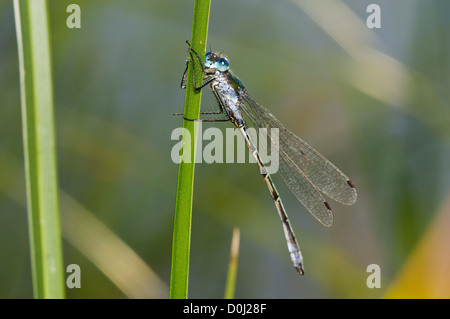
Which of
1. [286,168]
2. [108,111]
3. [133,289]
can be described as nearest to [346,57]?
[286,168]

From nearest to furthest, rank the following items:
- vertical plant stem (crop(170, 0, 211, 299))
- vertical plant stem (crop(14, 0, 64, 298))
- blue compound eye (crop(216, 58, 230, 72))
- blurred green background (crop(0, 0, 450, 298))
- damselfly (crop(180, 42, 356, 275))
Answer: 1. vertical plant stem (crop(14, 0, 64, 298))
2. vertical plant stem (crop(170, 0, 211, 299))
3. blue compound eye (crop(216, 58, 230, 72))
4. damselfly (crop(180, 42, 356, 275))
5. blurred green background (crop(0, 0, 450, 298))

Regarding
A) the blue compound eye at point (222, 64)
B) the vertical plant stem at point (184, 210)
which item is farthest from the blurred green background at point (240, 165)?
the vertical plant stem at point (184, 210)

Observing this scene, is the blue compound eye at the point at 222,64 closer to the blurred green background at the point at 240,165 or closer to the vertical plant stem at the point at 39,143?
the blurred green background at the point at 240,165

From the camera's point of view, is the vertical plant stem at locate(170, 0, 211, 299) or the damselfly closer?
the vertical plant stem at locate(170, 0, 211, 299)

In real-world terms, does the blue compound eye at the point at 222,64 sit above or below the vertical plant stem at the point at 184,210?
above

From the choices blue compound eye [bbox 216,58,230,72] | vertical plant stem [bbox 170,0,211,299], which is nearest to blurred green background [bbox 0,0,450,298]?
blue compound eye [bbox 216,58,230,72]

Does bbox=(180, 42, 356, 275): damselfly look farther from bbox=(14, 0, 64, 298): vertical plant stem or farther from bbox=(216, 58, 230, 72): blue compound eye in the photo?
bbox=(14, 0, 64, 298): vertical plant stem
